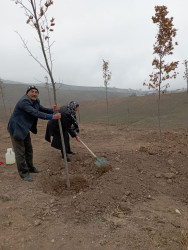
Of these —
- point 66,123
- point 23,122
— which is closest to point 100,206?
point 23,122

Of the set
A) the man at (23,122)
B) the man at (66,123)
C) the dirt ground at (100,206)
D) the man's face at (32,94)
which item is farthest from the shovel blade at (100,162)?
the man's face at (32,94)

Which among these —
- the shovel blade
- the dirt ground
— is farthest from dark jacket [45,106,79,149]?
the shovel blade

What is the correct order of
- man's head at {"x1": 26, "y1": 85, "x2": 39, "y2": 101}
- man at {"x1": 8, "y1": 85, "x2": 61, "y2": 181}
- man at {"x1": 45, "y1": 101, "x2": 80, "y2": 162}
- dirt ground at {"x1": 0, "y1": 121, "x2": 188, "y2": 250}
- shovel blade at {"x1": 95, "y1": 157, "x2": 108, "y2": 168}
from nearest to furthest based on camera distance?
dirt ground at {"x1": 0, "y1": 121, "x2": 188, "y2": 250}
man at {"x1": 8, "y1": 85, "x2": 61, "y2": 181}
man's head at {"x1": 26, "y1": 85, "x2": 39, "y2": 101}
shovel blade at {"x1": 95, "y1": 157, "x2": 108, "y2": 168}
man at {"x1": 45, "y1": 101, "x2": 80, "y2": 162}

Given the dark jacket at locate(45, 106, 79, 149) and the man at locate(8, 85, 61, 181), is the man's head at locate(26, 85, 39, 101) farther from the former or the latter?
the dark jacket at locate(45, 106, 79, 149)

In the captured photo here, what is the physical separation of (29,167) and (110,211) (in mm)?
2170

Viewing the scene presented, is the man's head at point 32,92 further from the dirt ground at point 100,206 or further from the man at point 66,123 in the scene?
the dirt ground at point 100,206

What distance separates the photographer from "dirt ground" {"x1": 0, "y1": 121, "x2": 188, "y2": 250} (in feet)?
8.29

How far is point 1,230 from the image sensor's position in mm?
2764

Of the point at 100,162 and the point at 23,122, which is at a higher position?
the point at 23,122

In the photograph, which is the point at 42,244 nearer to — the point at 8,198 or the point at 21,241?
the point at 21,241

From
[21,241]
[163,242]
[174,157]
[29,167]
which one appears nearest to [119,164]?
[174,157]

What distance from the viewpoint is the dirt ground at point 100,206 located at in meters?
2.53

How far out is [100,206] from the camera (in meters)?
3.16

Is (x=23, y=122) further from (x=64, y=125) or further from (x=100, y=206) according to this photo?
(x=100, y=206)
